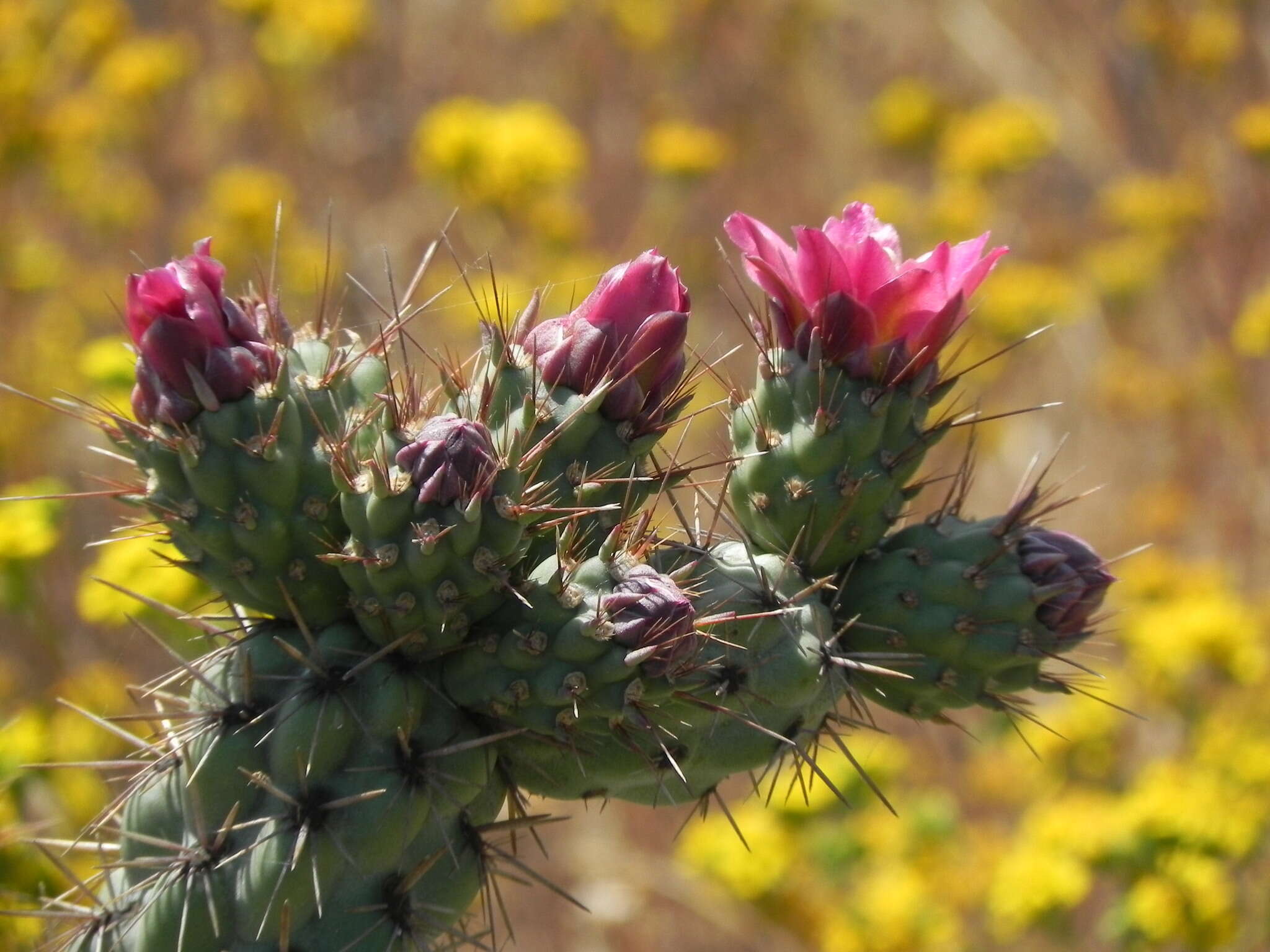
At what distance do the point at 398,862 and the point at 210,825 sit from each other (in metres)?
0.29

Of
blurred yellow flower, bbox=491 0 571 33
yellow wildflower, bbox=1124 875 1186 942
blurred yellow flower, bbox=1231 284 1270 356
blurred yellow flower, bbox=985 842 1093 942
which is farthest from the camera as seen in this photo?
blurred yellow flower, bbox=491 0 571 33

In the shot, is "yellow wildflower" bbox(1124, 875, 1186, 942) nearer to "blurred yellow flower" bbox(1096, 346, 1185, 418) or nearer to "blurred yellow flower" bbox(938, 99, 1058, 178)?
"blurred yellow flower" bbox(1096, 346, 1185, 418)

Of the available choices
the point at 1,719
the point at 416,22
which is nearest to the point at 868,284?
the point at 1,719

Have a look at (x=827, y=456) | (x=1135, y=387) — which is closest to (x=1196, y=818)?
(x=827, y=456)

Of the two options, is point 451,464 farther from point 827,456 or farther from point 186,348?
point 827,456

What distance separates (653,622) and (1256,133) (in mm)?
5872

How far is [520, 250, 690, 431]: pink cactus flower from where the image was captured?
2.03 meters

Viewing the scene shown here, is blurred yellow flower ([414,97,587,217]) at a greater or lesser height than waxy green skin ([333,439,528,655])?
lesser

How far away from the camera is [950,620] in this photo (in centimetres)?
213

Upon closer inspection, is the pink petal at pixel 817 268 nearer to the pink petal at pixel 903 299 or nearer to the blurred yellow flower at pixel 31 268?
the pink petal at pixel 903 299

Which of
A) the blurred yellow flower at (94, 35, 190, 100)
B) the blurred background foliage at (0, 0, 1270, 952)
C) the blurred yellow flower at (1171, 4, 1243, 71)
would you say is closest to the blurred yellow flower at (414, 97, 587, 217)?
the blurred background foliage at (0, 0, 1270, 952)

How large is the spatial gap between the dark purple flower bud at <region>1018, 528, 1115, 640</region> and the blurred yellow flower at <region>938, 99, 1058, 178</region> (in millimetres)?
5604

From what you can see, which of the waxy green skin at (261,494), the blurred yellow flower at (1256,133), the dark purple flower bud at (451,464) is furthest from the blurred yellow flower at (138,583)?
the blurred yellow flower at (1256,133)

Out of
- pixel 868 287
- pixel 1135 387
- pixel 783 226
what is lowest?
pixel 1135 387
